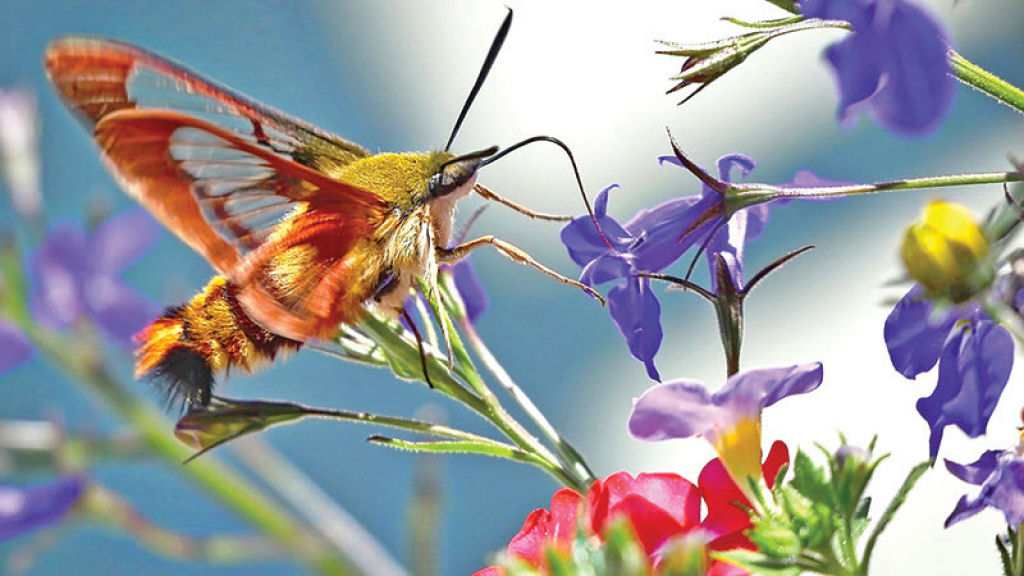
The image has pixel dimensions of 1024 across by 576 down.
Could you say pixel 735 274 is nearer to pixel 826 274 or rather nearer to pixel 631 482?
pixel 631 482

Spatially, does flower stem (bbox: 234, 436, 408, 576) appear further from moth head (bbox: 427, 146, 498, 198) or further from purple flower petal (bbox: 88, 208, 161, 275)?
moth head (bbox: 427, 146, 498, 198)

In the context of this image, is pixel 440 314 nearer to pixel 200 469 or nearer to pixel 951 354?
pixel 951 354

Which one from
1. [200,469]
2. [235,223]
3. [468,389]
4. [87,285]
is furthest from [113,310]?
[468,389]

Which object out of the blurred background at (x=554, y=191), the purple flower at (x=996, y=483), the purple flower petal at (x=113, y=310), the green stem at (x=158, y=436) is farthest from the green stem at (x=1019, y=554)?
the blurred background at (x=554, y=191)

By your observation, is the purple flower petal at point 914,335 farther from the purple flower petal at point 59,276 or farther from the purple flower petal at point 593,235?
the purple flower petal at point 59,276

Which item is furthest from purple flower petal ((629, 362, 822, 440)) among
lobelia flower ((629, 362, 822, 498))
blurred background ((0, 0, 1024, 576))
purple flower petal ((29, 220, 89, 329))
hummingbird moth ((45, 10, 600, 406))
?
blurred background ((0, 0, 1024, 576))

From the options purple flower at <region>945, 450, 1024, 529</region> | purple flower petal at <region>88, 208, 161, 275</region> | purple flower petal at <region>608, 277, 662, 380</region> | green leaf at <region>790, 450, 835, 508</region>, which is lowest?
purple flower at <region>945, 450, 1024, 529</region>

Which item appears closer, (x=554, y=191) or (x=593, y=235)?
(x=593, y=235)

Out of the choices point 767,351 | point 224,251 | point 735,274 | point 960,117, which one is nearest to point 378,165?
point 224,251
